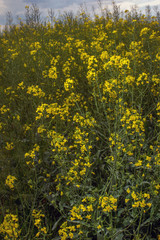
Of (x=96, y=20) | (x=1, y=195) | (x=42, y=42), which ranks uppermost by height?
(x=96, y=20)

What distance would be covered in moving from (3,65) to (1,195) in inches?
120

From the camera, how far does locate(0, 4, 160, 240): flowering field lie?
5.64 ft

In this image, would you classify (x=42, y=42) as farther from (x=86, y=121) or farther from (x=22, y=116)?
(x=86, y=121)

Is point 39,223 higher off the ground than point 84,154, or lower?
lower

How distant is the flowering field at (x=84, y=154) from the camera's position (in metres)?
1.72

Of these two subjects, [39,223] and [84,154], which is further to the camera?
[84,154]

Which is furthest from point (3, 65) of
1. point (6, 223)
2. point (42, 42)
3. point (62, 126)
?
point (6, 223)

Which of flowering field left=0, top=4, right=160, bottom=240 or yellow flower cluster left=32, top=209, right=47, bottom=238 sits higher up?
flowering field left=0, top=4, right=160, bottom=240

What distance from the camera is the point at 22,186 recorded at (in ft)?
7.45

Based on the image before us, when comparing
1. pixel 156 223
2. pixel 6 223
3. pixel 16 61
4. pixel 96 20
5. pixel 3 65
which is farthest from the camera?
pixel 96 20

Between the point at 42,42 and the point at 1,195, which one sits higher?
the point at 42,42

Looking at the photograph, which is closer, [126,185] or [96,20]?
[126,185]

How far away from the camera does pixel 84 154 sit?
2.37 meters

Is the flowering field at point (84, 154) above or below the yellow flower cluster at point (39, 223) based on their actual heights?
above
